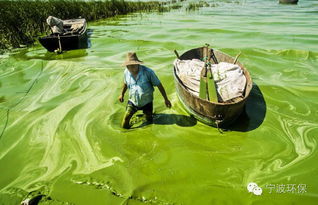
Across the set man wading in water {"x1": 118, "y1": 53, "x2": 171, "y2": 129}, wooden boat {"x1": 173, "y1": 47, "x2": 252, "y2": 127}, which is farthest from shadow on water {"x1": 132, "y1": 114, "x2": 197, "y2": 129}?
man wading in water {"x1": 118, "y1": 53, "x2": 171, "y2": 129}

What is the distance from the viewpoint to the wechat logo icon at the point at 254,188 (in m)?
2.89

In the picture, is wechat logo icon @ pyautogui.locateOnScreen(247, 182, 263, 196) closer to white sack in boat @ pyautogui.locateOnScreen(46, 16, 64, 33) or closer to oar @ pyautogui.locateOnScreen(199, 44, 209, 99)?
oar @ pyautogui.locateOnScreen(199, 44, 209, 99)

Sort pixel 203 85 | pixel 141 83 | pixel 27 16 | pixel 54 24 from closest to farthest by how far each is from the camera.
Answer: pixel 141 83 → pixel 203 85 → pixel 54 24 → pixel 27 16

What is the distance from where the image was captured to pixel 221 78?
4.69 metres

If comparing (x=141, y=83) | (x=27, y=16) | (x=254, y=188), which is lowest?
(x=254, y=188)

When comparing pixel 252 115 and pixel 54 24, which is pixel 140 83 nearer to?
pixel 252 115

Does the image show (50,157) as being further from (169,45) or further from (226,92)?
(169,45)

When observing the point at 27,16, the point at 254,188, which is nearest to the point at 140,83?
the point at 254,188

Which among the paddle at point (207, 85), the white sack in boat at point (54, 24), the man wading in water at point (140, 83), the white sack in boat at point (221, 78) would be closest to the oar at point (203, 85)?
the paddle at point (207, 85)

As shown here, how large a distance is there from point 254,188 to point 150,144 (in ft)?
6.11

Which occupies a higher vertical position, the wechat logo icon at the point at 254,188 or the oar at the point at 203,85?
the oar at the point at 203,85

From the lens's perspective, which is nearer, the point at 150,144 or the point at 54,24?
the point at 150,144

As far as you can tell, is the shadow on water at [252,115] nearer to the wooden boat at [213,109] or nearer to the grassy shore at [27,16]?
the wooden boat at [213,109]

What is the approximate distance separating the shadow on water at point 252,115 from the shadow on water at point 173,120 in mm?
801
